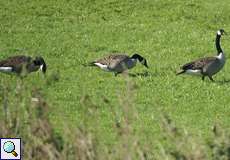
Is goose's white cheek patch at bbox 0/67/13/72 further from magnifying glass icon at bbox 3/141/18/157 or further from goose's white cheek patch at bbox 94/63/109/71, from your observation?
magnifying glass icon at bbox 3/141/18/157

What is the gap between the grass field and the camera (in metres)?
12.5

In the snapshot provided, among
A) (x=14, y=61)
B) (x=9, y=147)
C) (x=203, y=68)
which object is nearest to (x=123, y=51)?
(x=203, y=68)

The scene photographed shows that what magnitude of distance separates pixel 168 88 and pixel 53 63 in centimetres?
449

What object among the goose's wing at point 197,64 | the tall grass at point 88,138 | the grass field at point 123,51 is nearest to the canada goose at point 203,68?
the goose's wing at point 197,64

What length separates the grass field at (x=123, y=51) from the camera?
41.1 feet

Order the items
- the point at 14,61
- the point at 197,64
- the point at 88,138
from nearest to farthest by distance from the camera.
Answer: the point at 88,138 → the point at 14,61 → the point at 197,64

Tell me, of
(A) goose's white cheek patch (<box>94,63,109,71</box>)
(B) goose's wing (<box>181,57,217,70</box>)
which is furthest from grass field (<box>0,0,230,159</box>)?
(B) goose's wing (<box>181,57,217,70</box>)

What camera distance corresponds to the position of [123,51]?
21891 millimetres

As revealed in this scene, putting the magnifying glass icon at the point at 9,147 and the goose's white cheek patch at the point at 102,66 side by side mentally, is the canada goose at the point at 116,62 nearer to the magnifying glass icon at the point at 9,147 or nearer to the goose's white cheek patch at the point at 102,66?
the goose's white cheek patch at the point at 102,66

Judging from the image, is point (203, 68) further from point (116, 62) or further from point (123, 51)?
point (123, 51)

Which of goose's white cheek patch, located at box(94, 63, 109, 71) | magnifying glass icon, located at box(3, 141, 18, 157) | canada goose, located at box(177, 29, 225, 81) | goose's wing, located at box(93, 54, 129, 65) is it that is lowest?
magnifying glass icon, located at box(3, 141, 18, 157)

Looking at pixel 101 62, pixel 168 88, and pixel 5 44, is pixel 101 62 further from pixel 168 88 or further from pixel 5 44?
pixel 5 44

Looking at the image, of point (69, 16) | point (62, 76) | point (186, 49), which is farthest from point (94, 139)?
point (69, 16)

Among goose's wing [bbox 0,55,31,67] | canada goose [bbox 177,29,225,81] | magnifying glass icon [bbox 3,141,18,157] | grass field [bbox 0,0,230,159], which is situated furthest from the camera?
canada goose [bbox 177,29,225,81]
